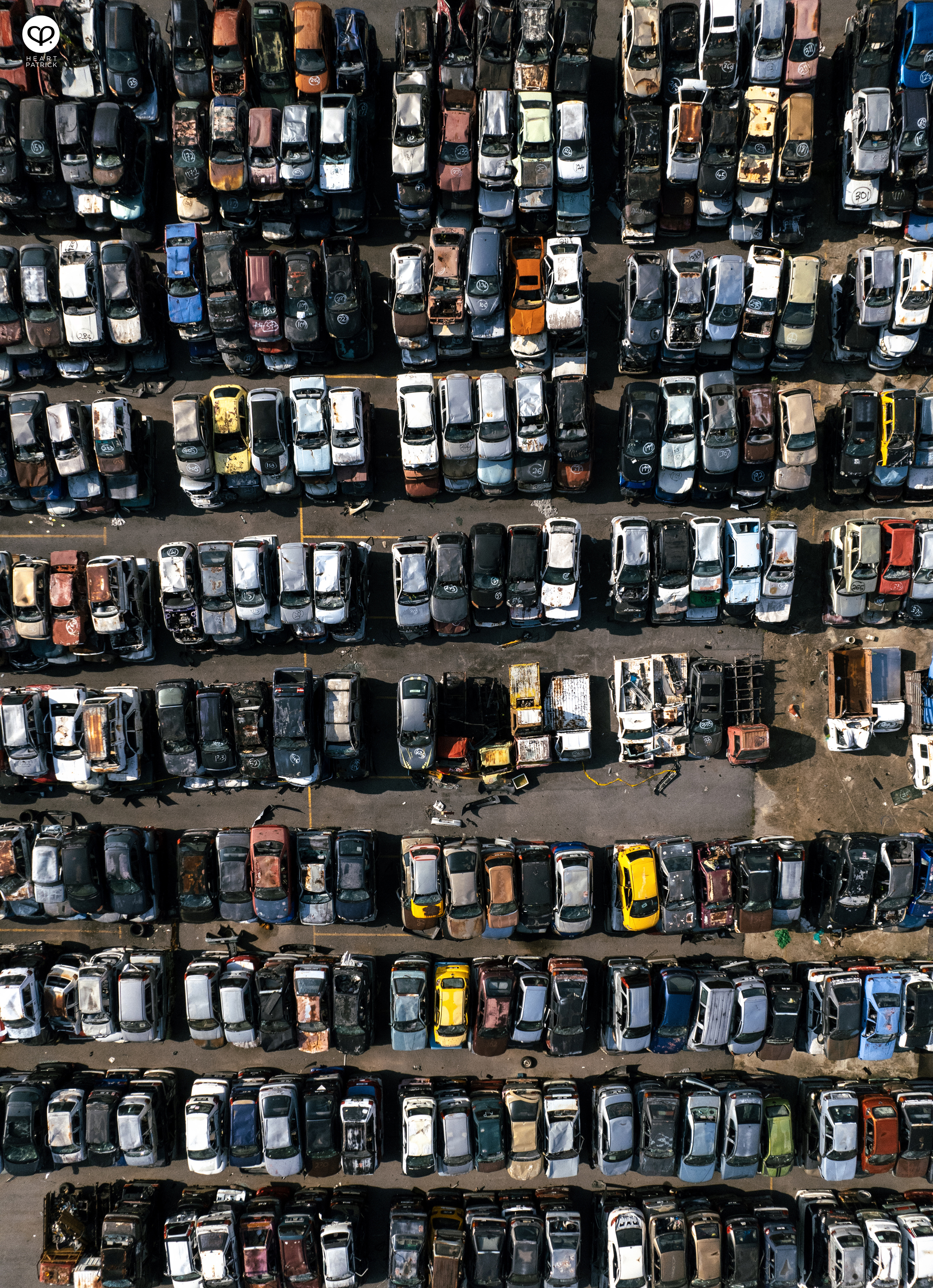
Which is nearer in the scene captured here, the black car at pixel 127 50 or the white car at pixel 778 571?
the black car at pixel 127 50

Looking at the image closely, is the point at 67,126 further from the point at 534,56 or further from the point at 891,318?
the point at 891,318

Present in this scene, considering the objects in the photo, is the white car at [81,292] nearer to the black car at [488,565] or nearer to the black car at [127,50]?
the black car at [127,50]

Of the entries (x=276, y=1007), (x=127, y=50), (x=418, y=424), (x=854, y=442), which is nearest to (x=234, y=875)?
(x=276, y=1007)

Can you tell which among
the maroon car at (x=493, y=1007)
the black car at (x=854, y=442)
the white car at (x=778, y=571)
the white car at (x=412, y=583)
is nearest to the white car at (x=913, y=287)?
the black car at (x=854, y=442)

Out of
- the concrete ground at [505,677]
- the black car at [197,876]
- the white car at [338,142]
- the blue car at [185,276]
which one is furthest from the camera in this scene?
the concrete ground at [505,677]

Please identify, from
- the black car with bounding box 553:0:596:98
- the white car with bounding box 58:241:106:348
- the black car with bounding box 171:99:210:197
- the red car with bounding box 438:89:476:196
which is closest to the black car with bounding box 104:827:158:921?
the white car with bounding box 58:241:106:348

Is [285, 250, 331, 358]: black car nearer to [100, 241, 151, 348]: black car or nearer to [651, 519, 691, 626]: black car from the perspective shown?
[100, 241, 151, 348]: black car

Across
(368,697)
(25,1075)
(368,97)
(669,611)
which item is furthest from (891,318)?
(25,1075)

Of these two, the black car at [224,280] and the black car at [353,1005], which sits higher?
the black car at [224,280]
